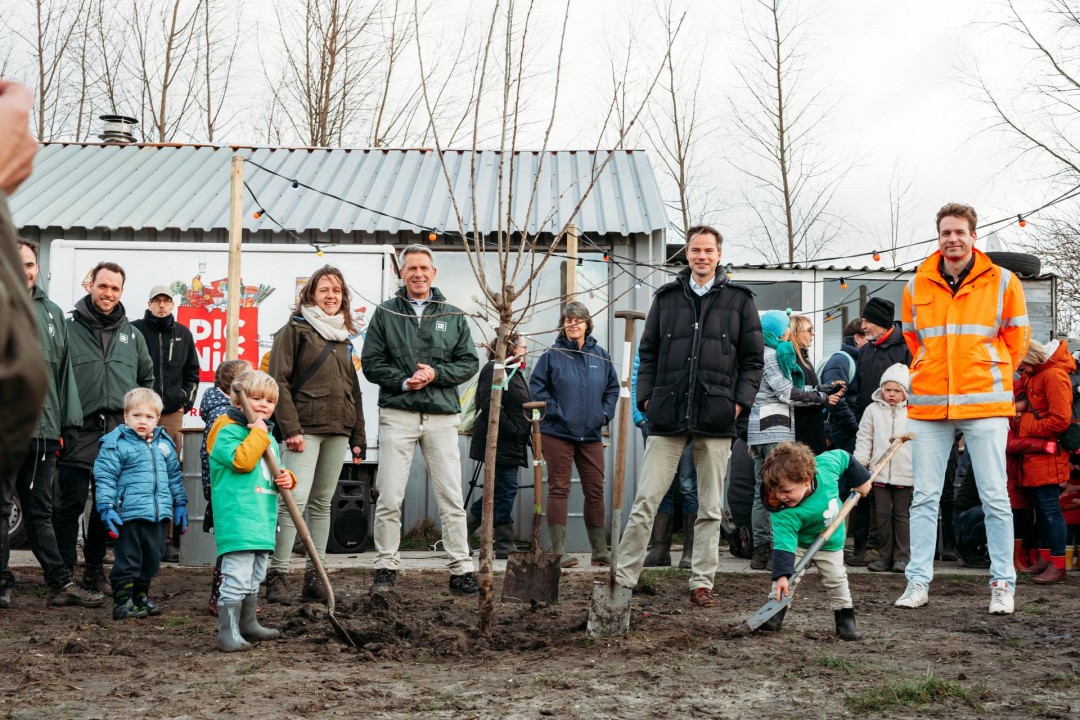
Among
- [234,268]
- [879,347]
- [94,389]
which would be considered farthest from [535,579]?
[879,347]

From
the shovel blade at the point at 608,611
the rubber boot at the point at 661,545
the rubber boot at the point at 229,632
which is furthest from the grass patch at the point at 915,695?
the rubber boot at the point at 661,545

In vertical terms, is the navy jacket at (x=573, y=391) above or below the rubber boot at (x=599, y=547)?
above

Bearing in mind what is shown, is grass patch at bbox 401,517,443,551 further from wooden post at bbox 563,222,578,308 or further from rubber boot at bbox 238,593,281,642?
rubber boot at bbox 238,593,281,642

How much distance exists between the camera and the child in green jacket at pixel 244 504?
4.95 metres

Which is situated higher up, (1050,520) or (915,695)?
(1050,520)

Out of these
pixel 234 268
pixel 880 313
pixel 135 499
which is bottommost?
pixel 135 499

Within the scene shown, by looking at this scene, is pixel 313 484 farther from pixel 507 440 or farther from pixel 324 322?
pixel 507 440

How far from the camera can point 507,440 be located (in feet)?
29.1

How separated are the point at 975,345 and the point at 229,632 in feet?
13.5

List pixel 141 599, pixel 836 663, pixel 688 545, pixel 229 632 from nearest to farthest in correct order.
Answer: pixel 836 663, pixel 229 632, pixel 141 599, pixel 688 545

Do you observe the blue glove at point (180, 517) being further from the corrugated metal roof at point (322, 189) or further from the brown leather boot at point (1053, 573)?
the brown leather boot at point (1053, 573)

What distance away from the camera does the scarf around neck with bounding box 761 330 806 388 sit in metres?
7.79

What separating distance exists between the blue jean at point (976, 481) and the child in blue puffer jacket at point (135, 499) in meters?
4.16

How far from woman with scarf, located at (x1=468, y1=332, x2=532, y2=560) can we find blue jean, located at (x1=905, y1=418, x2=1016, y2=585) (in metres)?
3.55
